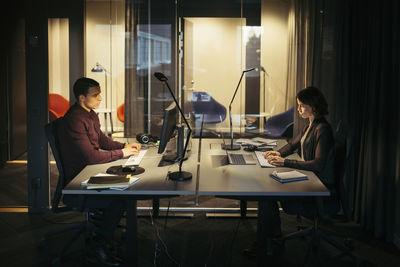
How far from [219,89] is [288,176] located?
224 centimetres

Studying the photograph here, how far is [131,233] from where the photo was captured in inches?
115

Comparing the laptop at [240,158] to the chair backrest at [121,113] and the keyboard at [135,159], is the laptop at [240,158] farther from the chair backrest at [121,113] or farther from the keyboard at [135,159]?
the chair backrest at [121,113]

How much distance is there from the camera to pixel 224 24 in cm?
481

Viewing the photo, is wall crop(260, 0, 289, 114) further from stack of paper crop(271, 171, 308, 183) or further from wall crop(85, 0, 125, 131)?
stack of paper crop(271, 171, 308, 183)

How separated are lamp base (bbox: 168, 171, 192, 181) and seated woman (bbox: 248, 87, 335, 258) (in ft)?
1.65

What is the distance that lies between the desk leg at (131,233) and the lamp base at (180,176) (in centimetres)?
29

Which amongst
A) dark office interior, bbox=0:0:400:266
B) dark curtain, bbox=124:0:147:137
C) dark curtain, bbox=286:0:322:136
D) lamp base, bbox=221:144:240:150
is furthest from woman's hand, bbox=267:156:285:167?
dark curtain, bbox=124:0:147:137

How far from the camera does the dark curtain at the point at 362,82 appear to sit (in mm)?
3607

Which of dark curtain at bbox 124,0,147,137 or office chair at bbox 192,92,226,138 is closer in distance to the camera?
dark curtain at bbox 124,0,147,137

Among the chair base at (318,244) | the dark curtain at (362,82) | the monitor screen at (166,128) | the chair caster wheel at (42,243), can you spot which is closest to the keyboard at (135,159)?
the monitor screen at (166,128)

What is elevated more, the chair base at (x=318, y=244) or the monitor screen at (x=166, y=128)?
the monitor screen at (x=166, y=128)

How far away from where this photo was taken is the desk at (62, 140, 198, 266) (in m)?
2.63

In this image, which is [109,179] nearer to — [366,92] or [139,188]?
[139,188]

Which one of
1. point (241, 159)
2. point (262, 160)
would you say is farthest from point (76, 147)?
point (262, 160)
